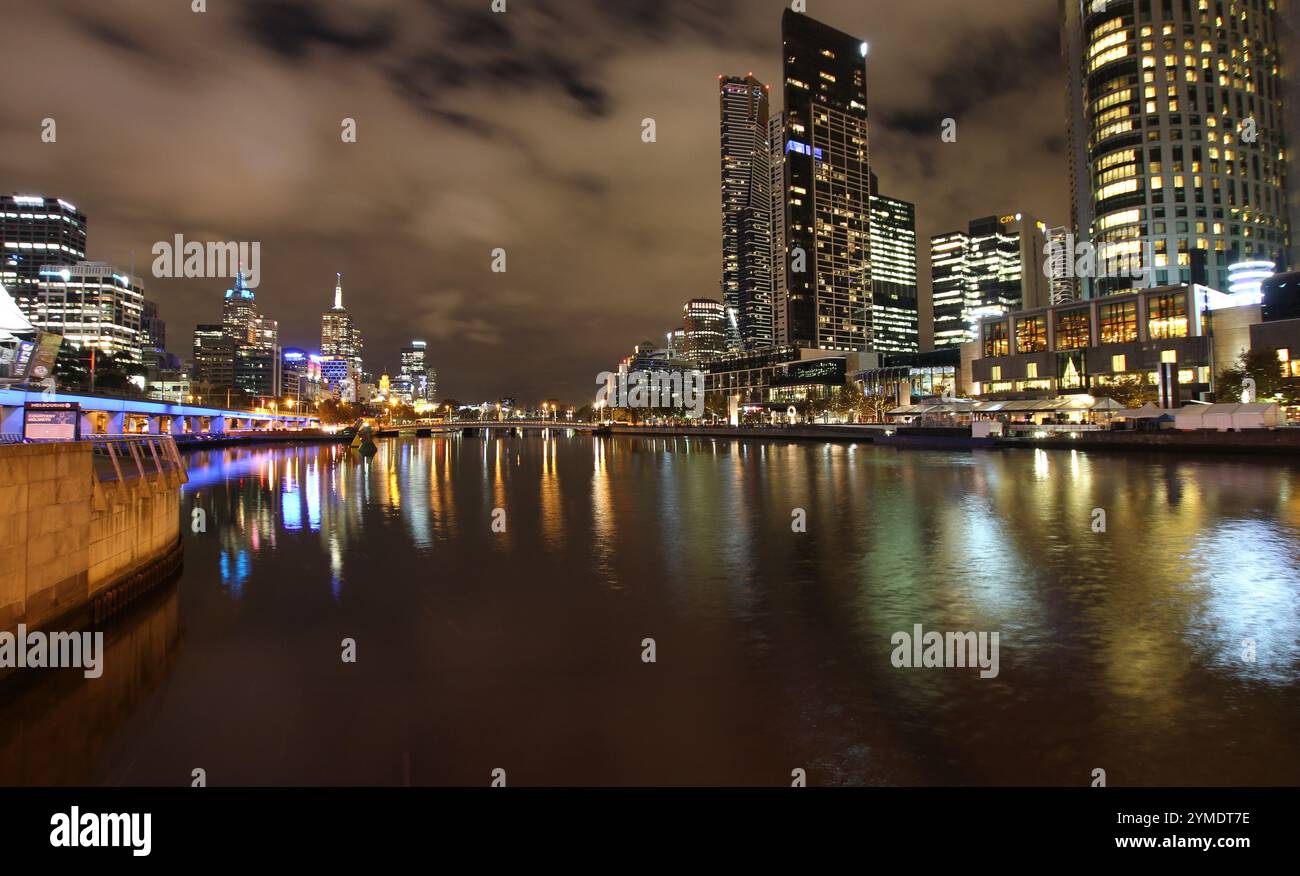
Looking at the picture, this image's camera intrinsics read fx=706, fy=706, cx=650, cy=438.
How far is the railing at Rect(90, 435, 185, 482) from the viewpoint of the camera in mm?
15600

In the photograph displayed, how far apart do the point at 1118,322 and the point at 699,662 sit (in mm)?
117451

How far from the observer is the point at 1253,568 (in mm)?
17344

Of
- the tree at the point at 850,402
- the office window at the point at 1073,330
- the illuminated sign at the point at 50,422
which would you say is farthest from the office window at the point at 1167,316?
the illuminated sign at the point at 50,422

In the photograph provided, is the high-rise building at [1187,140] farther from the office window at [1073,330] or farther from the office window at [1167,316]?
the office window at [1167,316]

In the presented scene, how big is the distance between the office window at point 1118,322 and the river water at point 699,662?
9203 cm

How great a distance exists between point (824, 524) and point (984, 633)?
14.0 m

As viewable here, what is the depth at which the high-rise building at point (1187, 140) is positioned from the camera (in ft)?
426

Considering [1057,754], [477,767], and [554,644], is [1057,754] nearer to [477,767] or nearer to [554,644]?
[477,767]

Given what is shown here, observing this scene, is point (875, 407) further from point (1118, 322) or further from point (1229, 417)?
point (1229, 417)

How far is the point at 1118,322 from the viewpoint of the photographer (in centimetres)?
10469

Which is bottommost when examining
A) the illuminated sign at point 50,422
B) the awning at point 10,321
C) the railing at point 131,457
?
the railing at point 131,457

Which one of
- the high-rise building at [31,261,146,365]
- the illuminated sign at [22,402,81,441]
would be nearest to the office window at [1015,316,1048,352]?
the illuminated sign at [22,402,81,441]

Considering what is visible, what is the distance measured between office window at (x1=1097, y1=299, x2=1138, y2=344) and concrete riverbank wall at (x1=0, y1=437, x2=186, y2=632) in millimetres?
119681

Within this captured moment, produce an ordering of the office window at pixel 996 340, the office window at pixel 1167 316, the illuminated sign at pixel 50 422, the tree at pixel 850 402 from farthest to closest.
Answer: the tree at pixel 850 402 < the office window at pixel 996 340 < the office window at pixel 1167 316 < the illuminated sign at pixel 50 422
